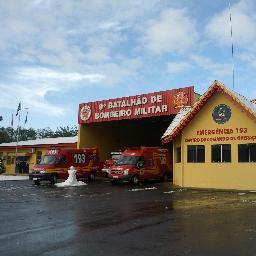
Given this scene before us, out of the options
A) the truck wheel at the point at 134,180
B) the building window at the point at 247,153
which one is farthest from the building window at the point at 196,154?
the truck wheel at the point at 134,180

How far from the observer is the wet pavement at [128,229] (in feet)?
24.5

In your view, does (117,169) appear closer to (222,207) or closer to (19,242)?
(222,207)

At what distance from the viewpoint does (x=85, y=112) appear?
116ft

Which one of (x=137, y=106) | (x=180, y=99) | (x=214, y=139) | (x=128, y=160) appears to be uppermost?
(x=180, y=99)

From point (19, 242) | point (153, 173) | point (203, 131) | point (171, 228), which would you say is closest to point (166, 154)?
point (153, 173)

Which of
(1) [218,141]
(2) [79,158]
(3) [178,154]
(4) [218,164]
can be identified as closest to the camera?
(4) [218,164]

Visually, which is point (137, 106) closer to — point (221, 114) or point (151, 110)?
point (151, 110)

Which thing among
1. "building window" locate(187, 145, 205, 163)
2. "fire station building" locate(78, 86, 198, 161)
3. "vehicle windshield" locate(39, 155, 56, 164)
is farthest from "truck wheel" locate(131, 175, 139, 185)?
"vehicle windshield" locate(39, 155, 56, 164)

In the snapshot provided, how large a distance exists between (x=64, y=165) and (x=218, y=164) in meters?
12.2

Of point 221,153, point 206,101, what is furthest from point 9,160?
point 221,153

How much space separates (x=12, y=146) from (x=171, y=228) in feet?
133

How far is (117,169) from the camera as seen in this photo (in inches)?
1063

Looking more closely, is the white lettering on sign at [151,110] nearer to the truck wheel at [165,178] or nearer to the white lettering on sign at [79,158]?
the truck wheel at [165,178]

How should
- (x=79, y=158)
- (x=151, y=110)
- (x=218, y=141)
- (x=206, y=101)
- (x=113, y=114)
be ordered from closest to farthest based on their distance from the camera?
(x=218, y=141) → (x=206, y=101) → (x=151, y=110) → (x=79, y=158) → (x=113, y=114)
